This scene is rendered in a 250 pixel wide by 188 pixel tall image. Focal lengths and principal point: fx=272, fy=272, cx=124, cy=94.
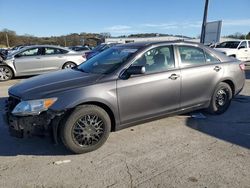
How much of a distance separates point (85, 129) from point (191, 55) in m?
2.48

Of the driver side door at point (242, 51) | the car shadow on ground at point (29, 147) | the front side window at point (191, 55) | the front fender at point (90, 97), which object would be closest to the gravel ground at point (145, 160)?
the car shadow on ground at point (29, 147)

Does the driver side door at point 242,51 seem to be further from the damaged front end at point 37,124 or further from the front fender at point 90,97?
the damaged front end at point 37,124

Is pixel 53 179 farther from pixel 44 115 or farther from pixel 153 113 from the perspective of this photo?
pixel 153 113

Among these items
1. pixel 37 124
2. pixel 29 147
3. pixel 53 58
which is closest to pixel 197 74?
pixel 37 124

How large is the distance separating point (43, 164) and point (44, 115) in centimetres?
66

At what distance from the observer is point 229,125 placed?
5062 mm

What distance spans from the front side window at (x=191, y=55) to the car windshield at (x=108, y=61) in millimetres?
924

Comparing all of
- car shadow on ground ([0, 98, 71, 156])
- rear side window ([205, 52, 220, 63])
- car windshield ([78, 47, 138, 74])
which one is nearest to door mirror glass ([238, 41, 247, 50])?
rear side window ([205, 52, 220, 63])

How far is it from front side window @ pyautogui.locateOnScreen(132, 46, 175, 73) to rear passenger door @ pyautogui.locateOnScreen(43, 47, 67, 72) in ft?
Result: 27.0

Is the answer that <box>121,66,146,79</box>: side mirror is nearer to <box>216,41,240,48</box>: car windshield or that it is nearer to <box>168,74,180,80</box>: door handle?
<box>168,74,180,80</box>: door handle

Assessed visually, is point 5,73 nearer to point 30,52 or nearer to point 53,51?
point 30,52

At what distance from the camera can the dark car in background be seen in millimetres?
3734

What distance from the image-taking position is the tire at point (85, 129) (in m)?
3.78

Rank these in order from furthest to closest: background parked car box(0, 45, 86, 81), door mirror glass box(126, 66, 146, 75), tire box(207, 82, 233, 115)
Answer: background parked car box(0, 45, 86, 81)
tire box(207, 82, 233, 115)
door mirror glass box(126, 66, 146, 75)
